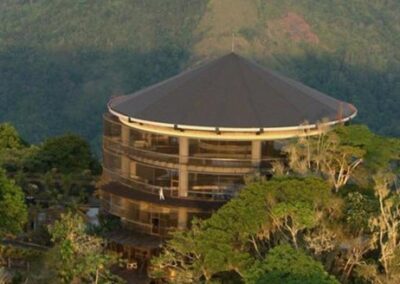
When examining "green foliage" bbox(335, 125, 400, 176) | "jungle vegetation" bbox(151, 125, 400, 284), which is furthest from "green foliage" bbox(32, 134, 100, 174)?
"green foliage" bbox(335, 125, 400, 176)

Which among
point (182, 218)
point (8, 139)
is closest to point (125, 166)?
point (182, 218)

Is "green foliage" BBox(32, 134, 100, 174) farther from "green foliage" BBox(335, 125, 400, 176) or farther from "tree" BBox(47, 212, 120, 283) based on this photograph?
"green foliage" BBox(335, 125, 400, 176)

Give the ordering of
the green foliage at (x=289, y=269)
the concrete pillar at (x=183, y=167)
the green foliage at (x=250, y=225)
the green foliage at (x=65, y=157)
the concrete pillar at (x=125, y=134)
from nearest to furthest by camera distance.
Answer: the green foliage at (x=289, y=269) → the green foliage at (x=250, y=225) → the concrete pillar at (x=183, y=167) → the concrete pillar at (x=125, y=134) → the green foliage at (x=65, y=157)

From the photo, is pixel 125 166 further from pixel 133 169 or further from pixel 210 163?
pixel 210 163

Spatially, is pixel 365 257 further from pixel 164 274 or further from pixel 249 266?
pixel 164 274

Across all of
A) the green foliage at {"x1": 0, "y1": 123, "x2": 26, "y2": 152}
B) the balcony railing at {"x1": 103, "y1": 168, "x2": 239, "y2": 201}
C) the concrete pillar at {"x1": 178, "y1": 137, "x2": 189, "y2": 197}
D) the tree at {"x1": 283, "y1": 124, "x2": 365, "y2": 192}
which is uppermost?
the tree at {"x1": 283, "y1": 124, "x2": 365, "y2": 192}

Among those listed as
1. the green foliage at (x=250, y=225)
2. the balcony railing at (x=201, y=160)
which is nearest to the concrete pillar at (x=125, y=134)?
the balcony railing at (x=201, y=160)

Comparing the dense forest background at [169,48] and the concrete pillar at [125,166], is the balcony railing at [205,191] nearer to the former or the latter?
the concrete pillar at [125,166]
